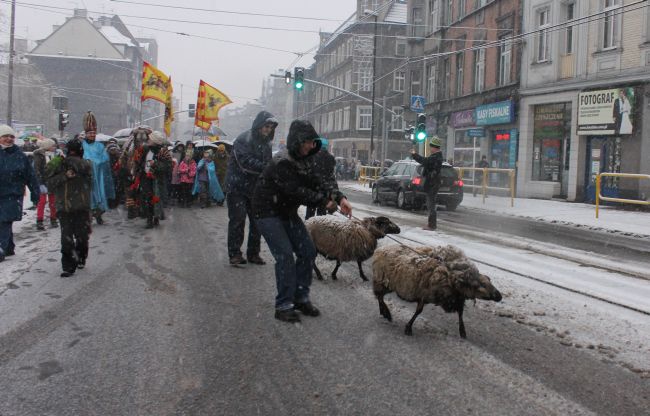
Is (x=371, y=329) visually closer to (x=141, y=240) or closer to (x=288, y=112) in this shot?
(x=141, y=240)

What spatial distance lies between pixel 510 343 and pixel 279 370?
1921 mm

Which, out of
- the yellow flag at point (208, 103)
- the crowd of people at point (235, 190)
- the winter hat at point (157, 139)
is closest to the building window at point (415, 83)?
the yellow flag at point (208, 103)

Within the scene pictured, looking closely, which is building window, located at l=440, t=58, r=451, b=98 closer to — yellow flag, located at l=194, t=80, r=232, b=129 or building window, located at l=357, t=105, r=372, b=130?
yellow flag, located at l=194, t=80, r=232, b=129

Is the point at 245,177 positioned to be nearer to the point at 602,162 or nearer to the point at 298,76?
the point at 602,162

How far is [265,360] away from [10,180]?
5.36 meters

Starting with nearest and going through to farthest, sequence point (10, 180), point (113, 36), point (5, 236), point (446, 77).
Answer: point (10, 180)
point (5, 236)
point (446, 77)
point (113, 36)

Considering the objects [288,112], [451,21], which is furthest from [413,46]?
[288,112]

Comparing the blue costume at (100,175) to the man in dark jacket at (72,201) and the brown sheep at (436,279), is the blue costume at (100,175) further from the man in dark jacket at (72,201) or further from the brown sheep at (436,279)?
the brown sheep at (436,279)

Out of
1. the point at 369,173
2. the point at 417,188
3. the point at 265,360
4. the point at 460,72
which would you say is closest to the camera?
the point at 265,360

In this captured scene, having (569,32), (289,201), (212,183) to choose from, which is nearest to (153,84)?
(212,183)

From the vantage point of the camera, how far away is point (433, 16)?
1449 inches

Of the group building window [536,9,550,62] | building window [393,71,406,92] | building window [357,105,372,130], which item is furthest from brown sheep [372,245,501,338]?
building window [357,105,372,130]

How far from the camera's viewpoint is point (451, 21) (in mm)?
34094

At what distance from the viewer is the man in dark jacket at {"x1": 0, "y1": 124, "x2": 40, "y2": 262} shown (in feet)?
26.0
